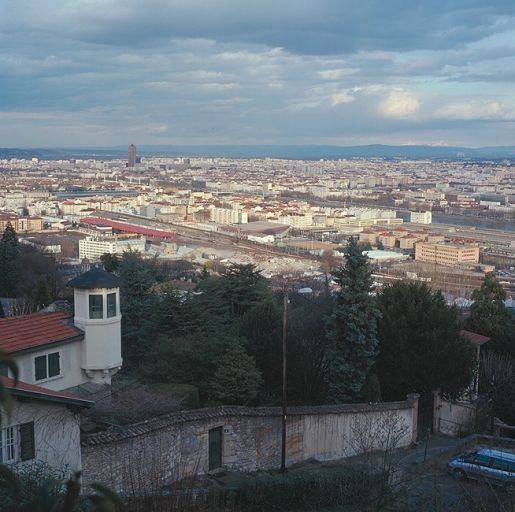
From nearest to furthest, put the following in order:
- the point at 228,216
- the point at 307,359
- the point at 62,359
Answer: the point at 62,359 → the point at 307,359 → the point at 228,216

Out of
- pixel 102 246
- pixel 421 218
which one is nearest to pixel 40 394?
pixel 102 246

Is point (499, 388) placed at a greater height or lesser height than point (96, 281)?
lesser

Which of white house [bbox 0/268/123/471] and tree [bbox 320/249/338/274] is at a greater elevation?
white house [bbox 0/268/123/471]

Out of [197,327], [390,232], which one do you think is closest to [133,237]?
[390,232]

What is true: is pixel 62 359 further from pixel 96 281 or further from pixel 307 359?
pixel 307 359

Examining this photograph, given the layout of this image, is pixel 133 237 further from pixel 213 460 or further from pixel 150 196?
pixel 213 460

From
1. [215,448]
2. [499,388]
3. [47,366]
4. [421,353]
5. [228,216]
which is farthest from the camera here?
[228,216]

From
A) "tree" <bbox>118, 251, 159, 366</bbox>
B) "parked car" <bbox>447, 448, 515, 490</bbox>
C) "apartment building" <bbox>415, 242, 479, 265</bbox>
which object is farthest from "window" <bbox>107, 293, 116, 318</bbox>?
"apartment building" <bbox>415, 242, 479, 265</bbox>

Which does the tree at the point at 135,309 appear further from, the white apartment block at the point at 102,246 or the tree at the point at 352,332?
the white apartment block at the point at 102,246

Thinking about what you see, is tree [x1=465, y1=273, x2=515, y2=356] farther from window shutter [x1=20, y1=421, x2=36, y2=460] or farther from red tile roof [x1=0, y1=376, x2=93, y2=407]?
window shutter [x1=20, y1=421, x2=36, y2=460]
